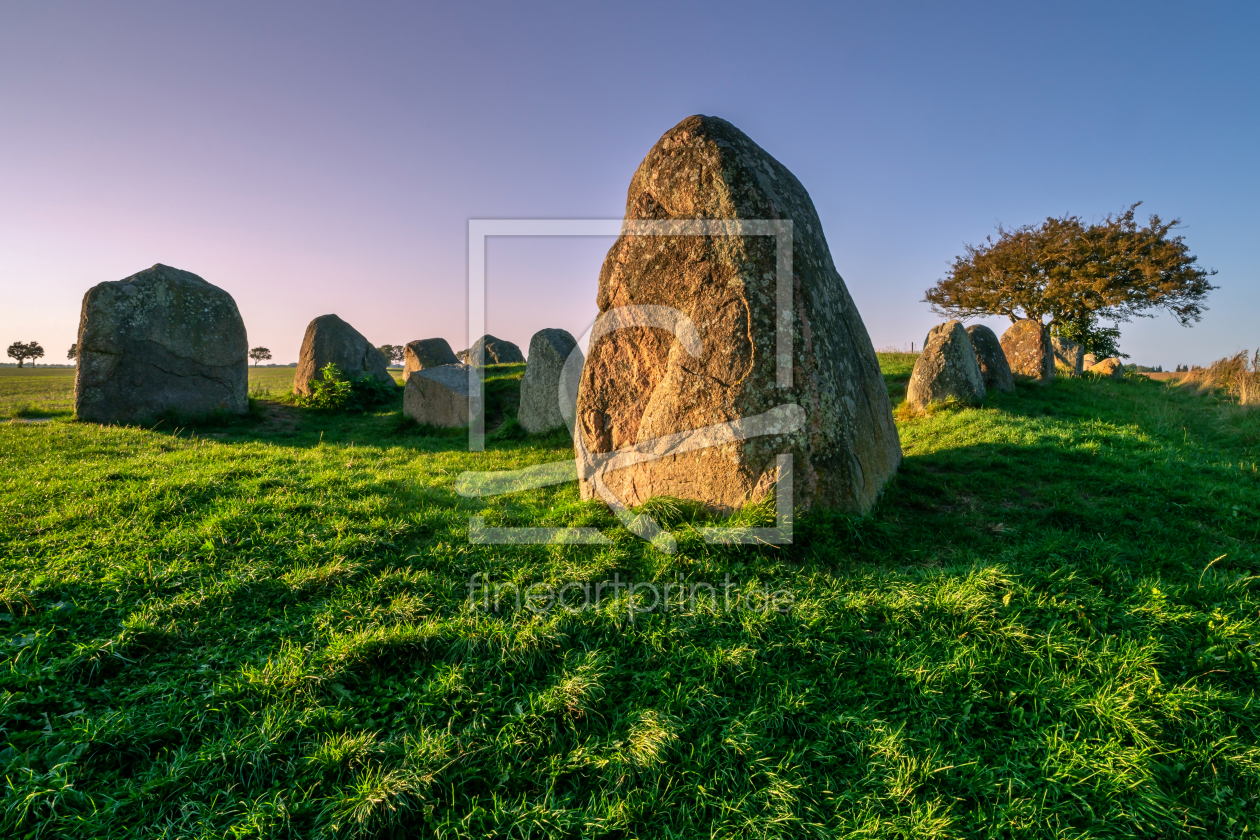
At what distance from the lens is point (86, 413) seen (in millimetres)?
10938

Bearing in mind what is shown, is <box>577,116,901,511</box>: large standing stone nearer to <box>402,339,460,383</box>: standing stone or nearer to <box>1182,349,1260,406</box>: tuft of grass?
<box>1182,349,1260,406</box>: tuft of grass

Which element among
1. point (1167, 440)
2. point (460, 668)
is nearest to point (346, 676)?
point (460, 668)

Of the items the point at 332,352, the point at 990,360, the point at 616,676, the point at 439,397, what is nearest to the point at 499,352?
the point at 332,352

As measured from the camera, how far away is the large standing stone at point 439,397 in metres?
12.2

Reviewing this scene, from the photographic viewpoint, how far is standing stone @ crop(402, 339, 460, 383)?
66.6 feet

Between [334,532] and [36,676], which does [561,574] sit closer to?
[334,532]

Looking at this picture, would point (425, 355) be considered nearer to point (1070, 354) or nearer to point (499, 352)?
point (499, 352)

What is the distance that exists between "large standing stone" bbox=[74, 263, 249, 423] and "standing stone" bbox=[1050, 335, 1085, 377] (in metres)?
27.7

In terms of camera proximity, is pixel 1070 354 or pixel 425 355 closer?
pixel 425 355

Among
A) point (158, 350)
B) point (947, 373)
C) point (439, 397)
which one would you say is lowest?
point (439, 397)

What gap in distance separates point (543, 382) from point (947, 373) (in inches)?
325

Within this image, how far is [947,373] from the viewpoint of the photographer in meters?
11.4

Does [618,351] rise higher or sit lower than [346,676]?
higher

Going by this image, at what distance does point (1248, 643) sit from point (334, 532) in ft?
22.5
